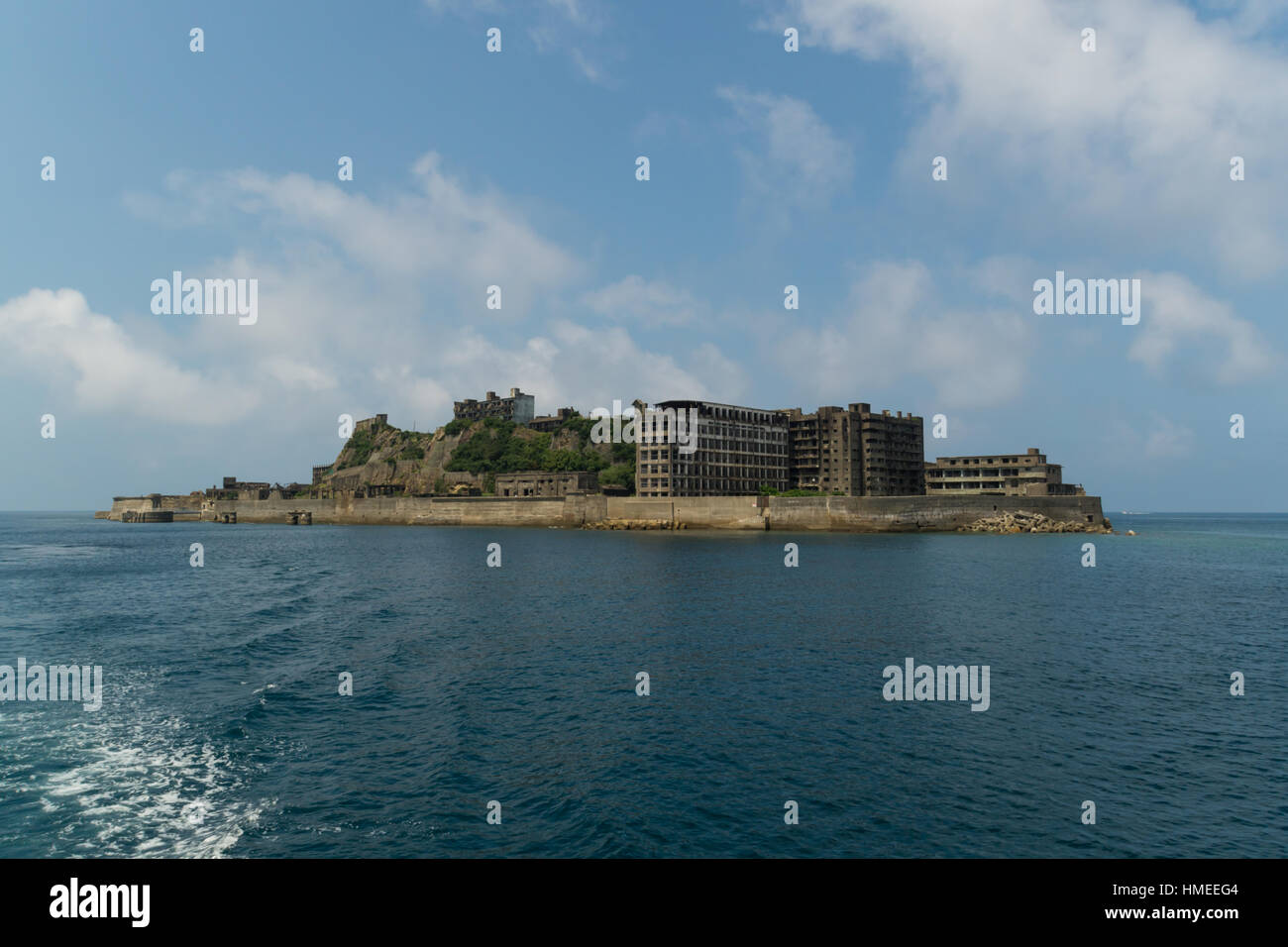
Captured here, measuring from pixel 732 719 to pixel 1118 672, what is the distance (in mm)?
19251

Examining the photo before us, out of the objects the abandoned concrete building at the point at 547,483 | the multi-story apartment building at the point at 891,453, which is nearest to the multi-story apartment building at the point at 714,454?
the abandoned concrete building at the point at 547,483

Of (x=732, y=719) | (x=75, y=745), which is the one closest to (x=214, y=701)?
(x=75, y=745)

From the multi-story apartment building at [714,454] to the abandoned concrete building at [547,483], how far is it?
39.5 feet

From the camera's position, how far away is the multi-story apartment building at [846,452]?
172 meters

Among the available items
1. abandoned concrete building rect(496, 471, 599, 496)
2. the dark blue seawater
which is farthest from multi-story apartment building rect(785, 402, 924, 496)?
the dark blue seawater

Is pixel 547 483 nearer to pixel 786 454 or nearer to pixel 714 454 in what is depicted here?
pixel 714 454

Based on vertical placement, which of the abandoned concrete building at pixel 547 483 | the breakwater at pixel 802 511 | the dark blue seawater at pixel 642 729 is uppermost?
the abandoned concrete building at pixel 547 483

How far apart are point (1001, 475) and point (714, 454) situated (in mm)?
66568

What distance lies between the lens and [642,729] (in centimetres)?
2306

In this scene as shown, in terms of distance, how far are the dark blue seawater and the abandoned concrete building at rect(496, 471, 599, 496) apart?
106m

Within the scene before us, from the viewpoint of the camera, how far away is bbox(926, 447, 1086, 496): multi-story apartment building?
5999 inches

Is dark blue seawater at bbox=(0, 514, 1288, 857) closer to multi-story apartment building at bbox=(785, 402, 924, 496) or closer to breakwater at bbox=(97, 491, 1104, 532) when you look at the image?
breakwater at bbox=(97, 491, 1104, 532)

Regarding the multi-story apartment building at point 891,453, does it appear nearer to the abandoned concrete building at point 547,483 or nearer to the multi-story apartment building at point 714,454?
the multi-story apartment building at point 714,454

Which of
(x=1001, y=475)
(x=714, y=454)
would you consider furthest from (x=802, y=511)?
(x=1001, y=475)
